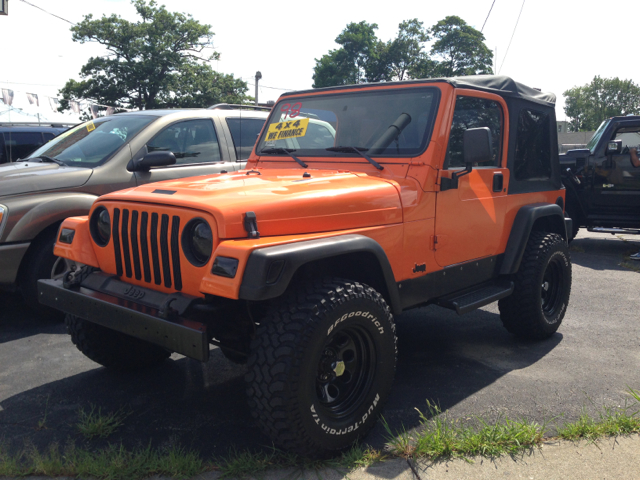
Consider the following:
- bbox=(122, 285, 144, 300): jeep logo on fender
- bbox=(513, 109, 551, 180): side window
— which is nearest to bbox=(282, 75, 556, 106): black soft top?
bbox=(513, 109, 551, 180): side window

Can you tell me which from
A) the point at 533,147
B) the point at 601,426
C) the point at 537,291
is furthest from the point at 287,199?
the point at 533,147

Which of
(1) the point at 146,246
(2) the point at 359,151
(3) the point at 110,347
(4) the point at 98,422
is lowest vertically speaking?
(4) the point at 98,422

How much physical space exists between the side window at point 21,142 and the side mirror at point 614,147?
9.35m

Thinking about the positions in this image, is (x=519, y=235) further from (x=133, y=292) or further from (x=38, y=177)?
(x=38, y=177)

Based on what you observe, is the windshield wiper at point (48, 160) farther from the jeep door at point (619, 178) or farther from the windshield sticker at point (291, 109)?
the jeep door at point (619, 178)

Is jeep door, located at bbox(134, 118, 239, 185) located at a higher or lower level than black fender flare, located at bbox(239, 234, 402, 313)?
higher

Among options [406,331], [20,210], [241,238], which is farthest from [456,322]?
[20,210]

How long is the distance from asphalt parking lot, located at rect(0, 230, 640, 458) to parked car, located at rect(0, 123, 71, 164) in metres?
4.34

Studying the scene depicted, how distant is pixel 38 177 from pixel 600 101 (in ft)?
317

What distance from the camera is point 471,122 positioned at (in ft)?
12.2

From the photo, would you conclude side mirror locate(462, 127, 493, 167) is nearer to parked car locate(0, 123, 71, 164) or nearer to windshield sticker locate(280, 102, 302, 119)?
windshield sticker locate(280, 102, 302, 119)

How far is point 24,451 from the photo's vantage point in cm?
268

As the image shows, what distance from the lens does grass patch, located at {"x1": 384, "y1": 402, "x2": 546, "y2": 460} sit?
267 cm

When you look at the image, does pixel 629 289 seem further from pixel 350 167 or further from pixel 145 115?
pixel 145 115
